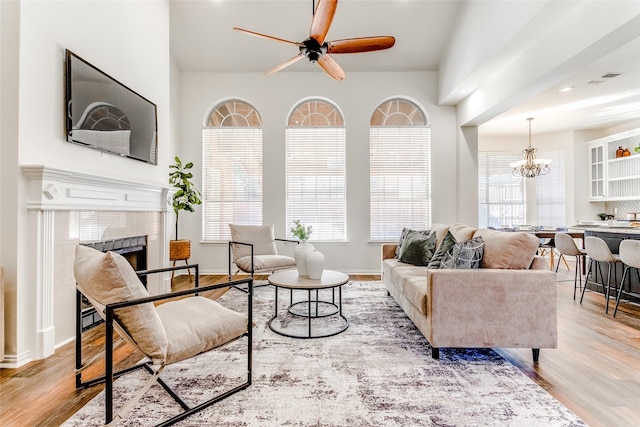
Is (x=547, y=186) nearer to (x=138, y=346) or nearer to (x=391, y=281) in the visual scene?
(x=391, y=281)

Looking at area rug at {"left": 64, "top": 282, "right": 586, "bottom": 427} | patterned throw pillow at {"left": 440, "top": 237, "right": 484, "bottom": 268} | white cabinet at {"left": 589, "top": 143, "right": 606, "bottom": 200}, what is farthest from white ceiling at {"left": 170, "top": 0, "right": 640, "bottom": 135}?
area rug at {"left": 64, "top": 282, "right": 586, "bottom": 427}

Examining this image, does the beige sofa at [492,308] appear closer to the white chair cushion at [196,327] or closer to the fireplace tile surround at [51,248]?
the white chair cushion at [196,327]

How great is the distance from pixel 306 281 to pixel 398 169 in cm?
326

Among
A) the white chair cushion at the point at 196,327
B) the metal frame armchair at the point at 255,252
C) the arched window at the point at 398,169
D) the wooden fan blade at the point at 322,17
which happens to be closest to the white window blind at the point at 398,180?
the arched window at the point at 398,169

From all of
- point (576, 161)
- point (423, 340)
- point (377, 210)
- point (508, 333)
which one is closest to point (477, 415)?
point (508, 333)

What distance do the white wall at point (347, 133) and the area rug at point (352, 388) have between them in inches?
108

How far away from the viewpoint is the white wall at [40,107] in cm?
218

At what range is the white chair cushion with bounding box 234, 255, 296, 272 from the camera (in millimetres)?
3986

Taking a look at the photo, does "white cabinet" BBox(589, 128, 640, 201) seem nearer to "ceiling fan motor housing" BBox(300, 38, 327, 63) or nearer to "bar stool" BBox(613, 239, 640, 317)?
"bar stool" BBox(613, 239, 640, 317)

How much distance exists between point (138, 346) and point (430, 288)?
5.76 feet

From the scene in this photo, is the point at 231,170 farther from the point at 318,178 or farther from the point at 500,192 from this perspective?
the point at 500,192

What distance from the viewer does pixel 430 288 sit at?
2.19m

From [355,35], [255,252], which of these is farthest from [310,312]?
[355,35]

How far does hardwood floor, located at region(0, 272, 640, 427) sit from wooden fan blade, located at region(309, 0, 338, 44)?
2979mm
